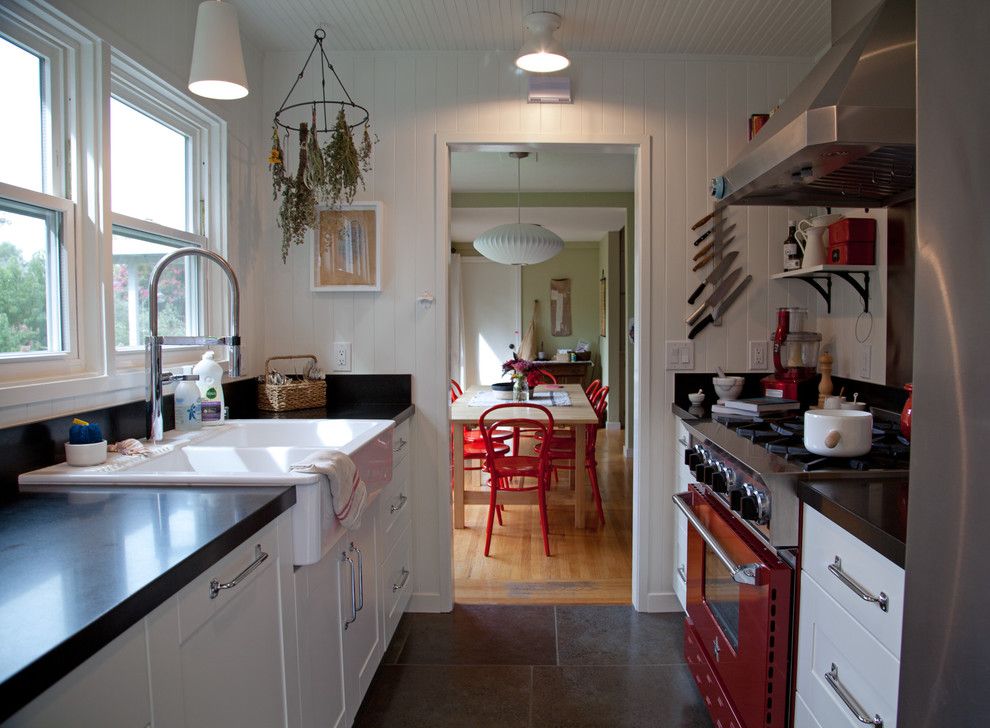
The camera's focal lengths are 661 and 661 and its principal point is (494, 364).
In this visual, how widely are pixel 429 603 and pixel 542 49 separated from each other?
223 centimetres

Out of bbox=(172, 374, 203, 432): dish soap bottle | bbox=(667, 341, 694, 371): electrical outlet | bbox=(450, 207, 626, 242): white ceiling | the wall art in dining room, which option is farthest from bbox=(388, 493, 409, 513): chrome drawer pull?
the wall art in dining room

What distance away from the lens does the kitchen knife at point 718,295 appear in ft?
8.98

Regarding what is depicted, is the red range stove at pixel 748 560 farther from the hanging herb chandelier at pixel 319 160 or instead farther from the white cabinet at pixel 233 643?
the hanging herb chandelier at pixel 319 160

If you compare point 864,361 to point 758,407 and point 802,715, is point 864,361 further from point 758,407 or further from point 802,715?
point 802,715

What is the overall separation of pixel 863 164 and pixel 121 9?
2.05 m

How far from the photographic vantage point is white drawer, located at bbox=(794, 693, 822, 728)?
1.42 metres

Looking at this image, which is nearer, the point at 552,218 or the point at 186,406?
the point at 186,406

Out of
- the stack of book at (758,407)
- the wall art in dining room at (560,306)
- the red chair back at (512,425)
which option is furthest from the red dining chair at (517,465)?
the wall art in dining room at (560,306)

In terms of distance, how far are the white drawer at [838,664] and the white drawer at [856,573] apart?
0.08ft

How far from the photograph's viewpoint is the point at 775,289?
2.77m

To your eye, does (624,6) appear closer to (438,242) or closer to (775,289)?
(438,242)

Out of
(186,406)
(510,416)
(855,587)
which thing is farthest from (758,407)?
(510,416)

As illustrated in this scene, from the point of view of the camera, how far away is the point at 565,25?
2469 mm

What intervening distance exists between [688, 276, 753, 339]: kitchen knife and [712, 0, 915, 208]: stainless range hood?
780 millimetres
